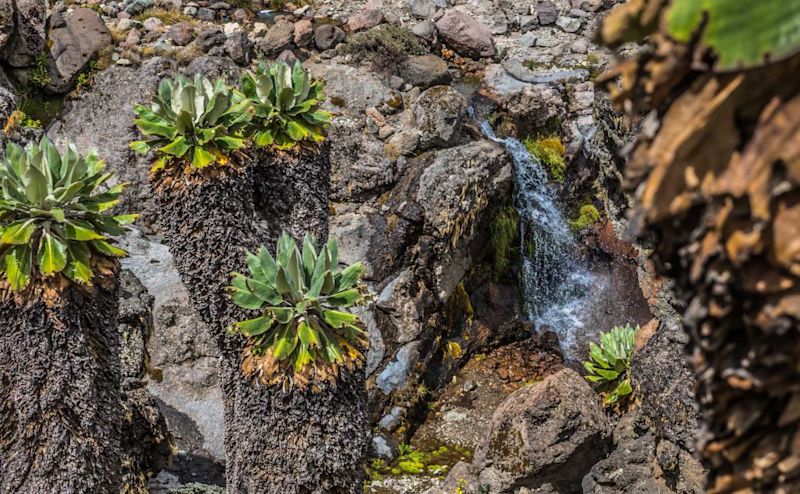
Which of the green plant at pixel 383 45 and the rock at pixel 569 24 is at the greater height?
the rock at pixel 569 24

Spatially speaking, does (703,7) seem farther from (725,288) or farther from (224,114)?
(224,114)

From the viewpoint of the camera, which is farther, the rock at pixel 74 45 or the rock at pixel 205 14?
the rock at pixel 205 14

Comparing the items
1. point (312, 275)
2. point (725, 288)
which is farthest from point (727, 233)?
point (312, 275)

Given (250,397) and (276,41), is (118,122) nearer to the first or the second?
(276,41)

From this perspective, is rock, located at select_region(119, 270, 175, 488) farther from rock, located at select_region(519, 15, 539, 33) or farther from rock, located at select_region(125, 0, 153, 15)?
rock, located at select_region(519, 15, 539, 33)

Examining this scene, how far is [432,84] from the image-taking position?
20500mm

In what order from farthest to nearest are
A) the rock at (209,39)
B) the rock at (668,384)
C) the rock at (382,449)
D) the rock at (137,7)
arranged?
the rock at (137,7), the rock at (209,39), the rock at (382,449), the rock at (668,384)

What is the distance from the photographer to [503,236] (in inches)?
744

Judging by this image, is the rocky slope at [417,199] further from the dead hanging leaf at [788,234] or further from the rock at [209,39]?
the dead hanging leaf at [788,234]

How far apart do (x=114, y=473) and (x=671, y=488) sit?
7.01 meters

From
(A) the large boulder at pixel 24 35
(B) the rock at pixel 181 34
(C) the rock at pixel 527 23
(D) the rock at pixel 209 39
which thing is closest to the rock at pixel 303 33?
(D) the rock at pixel 209 39

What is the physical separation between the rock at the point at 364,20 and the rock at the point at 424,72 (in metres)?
3.03

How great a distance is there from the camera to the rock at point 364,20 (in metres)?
23.3

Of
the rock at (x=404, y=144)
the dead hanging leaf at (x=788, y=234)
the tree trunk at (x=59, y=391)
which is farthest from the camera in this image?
the rock at (x=404, y=144)
